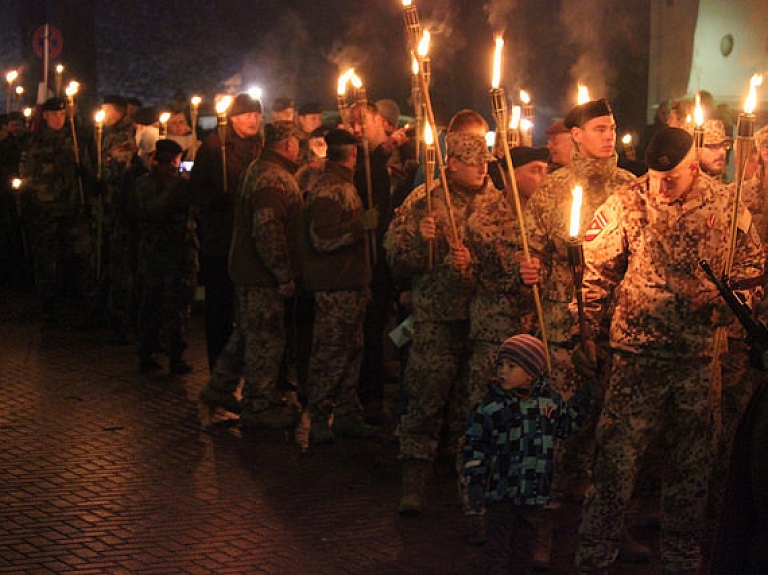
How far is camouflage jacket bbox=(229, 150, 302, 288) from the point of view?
10.3 metres

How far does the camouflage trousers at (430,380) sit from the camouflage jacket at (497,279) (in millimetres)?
373

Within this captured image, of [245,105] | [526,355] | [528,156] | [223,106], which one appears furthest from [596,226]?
[223,106]

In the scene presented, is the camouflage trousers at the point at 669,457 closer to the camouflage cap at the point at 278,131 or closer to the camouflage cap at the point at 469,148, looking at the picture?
the camouflage cap at the point at 469,148

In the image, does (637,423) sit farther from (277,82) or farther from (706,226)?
(277,82)

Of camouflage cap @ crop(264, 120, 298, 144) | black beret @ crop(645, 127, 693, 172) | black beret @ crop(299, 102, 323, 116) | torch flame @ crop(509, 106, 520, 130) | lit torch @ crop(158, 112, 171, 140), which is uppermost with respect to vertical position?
black beret @ crop(299, 102, 323, 116)

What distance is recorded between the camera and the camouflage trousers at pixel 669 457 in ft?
22.3

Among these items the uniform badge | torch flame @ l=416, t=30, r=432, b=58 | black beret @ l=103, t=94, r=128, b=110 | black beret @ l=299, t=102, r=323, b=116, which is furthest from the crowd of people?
black beret @ l=299, t=102, r=323, b=116

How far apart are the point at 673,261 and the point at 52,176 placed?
32.6 feet

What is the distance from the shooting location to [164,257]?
42.0ft

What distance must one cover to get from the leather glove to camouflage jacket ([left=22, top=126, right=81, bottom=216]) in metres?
9.39

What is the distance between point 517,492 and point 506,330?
152cm

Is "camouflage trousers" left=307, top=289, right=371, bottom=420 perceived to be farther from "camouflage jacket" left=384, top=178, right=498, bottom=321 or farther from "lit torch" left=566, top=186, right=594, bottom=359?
"lit torch" left=566, top=186, right=594, bottom=359

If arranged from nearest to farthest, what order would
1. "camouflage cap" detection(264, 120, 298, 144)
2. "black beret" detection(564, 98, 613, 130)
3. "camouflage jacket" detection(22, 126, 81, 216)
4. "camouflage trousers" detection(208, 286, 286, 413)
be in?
"black beret" detection(564, 98, 613, 130) → "camouflage cap" detection(264, 120, 298, 144) → "camouflage trousers" detection(208, 286, 286, 413) → "camouflage jacket" detection(22, 126, 81, 216)

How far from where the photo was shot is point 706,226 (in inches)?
265
